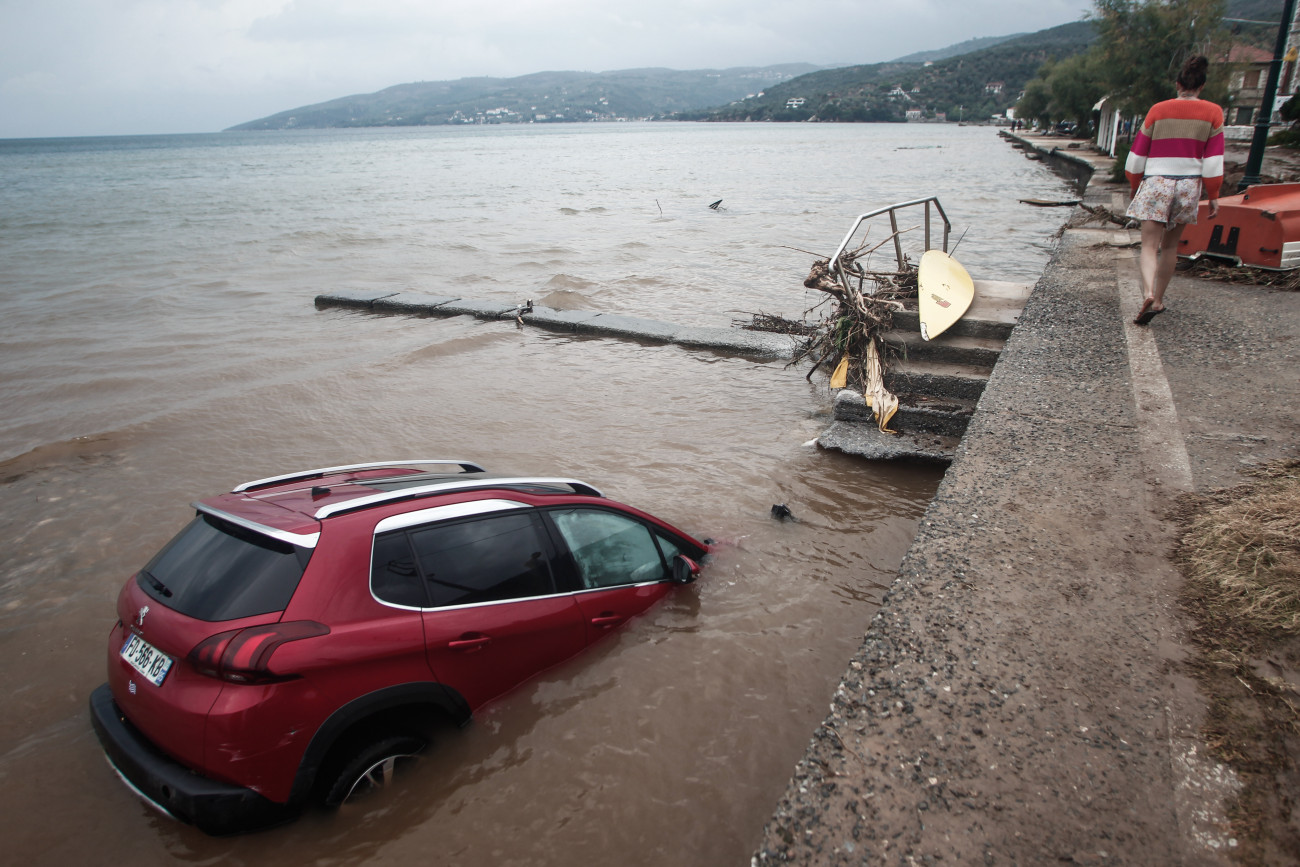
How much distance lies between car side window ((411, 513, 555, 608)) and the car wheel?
1.89 ft

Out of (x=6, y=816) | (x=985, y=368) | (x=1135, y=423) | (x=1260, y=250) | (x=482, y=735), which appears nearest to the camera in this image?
(x=6, y=816)

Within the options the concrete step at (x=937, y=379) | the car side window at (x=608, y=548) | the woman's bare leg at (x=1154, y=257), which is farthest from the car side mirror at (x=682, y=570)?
the woman's bare leg at (x=1154, y=257)

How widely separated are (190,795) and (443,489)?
1396mm

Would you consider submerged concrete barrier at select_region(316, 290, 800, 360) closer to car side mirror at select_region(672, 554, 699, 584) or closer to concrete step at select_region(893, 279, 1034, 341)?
concrete step at select_region(893, 279, 1034, 341)

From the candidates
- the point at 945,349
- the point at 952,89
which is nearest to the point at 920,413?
the point at 945,349

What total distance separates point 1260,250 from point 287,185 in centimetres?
4348

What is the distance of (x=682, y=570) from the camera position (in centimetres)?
416

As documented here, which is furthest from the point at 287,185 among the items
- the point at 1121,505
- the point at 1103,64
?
the point at 1121,505

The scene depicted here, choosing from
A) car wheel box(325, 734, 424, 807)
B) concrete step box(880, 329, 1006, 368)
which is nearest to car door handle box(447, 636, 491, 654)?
car wheel box(325, 734, 424, 807)

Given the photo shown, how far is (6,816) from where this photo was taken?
9.86 ft

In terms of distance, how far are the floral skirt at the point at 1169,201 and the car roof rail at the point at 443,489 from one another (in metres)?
5.45

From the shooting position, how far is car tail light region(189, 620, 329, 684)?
244 centimetres

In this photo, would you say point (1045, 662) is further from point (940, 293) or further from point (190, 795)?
point (940, 293)

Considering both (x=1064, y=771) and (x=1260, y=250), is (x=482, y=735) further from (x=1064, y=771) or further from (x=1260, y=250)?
(x=1260, y=250)
